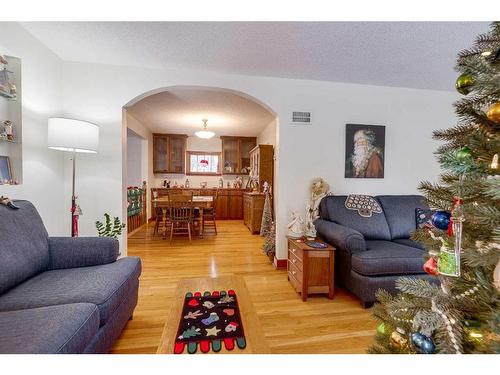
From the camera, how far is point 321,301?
2049 mm

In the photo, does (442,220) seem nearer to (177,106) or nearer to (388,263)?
(388,263)

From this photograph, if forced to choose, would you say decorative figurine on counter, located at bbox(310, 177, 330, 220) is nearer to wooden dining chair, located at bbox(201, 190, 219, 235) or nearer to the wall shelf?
wooden dining chair, located at bbox(201, 190, 219, 235)

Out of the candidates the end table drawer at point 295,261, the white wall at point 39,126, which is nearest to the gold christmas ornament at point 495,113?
the end table drawer at point 295,261

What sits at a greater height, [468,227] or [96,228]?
[468,227]

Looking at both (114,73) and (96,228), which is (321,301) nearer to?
(96,228)

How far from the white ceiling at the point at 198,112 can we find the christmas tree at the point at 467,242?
2.53 m

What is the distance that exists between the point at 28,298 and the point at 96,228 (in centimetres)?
146

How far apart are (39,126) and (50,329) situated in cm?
198

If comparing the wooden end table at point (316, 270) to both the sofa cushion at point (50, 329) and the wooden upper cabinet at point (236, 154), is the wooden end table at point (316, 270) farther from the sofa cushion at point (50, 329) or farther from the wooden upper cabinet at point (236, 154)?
the wooden upper cabinet at point (236, 154)

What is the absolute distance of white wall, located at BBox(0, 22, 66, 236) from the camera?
1.79 meters

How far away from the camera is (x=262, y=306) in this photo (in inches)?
76.7
